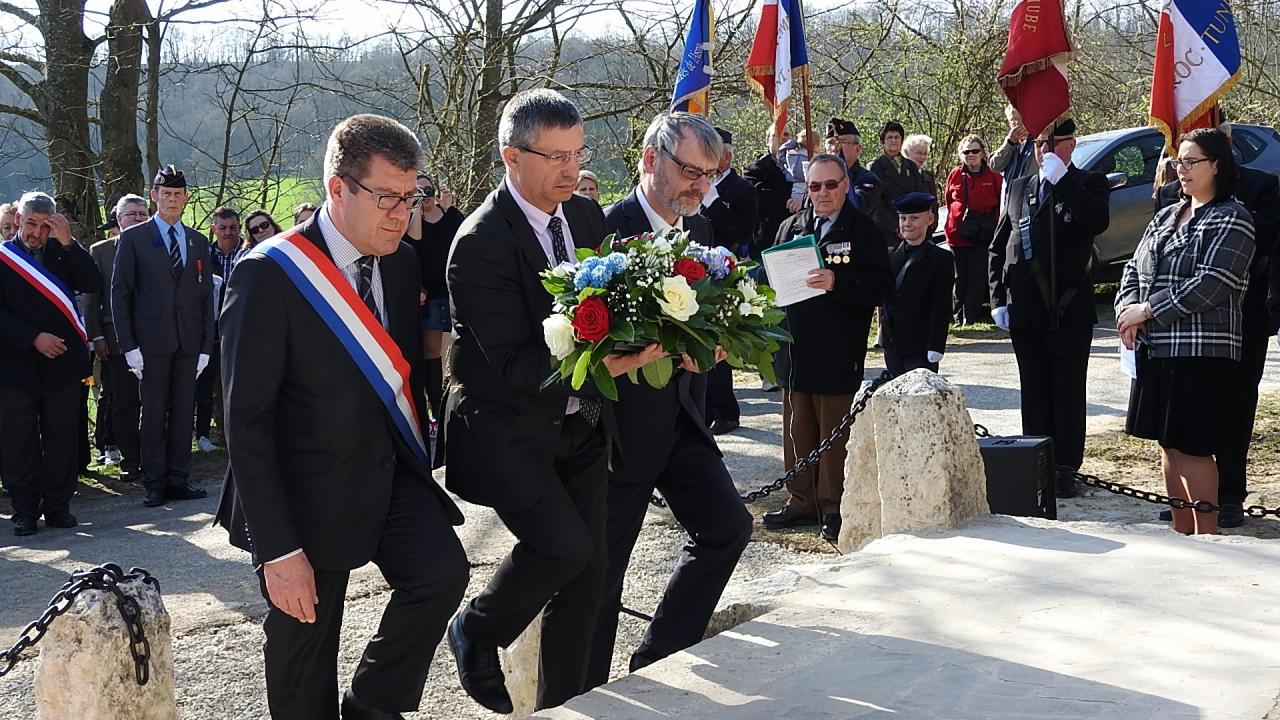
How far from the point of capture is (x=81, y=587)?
352 centimetres

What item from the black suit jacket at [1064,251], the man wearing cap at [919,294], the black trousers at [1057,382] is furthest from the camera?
the man wearing cap at [919,294]

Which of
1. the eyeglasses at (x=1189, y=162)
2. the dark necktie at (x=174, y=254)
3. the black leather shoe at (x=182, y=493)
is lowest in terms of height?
the black leather shoe at (x=182, y=493)

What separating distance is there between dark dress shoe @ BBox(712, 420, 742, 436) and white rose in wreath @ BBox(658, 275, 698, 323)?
6832mm

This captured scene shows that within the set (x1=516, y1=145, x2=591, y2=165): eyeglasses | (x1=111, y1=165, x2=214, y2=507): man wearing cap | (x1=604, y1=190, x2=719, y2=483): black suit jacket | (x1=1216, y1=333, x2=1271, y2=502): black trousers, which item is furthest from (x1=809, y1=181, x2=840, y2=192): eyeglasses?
(x1=111, y1=165, x2=214, y2=507): man wearing cap

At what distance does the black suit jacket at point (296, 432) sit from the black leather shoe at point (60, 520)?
5.68 metres

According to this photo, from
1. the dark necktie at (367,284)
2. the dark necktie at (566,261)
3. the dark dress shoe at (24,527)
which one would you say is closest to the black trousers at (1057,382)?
the dark necktie at (566,261)

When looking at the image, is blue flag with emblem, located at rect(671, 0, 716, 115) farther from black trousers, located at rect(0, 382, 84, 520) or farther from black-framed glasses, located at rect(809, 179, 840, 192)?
black trousers, located at rect(0, 382, 84, 520)

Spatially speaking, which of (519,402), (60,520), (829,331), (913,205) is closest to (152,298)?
(60,520)

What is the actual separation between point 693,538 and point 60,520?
571cm

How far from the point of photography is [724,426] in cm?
1082

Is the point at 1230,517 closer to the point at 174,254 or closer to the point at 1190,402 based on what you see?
the point at 1190,402

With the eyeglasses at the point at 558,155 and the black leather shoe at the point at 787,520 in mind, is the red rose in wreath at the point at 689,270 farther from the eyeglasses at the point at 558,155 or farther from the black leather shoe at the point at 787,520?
the black leather shoe at the point at 787,520

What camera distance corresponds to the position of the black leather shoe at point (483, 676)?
450 centimetres

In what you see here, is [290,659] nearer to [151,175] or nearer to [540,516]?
[540,516]
